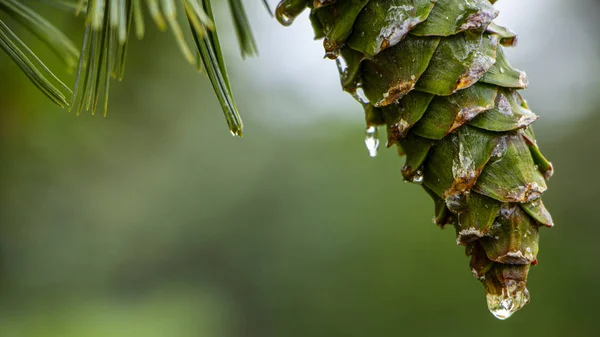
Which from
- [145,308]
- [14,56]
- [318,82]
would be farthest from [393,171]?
[14,56]

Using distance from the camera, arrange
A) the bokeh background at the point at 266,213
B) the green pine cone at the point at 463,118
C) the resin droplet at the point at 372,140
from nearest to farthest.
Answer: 1. the green pine cone at the point at 463,118
2. the resin droplet at the point at 372,140
3. the bokeh background at the point at 266,213

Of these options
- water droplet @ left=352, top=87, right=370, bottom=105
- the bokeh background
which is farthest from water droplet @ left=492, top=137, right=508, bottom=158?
the bokeh background

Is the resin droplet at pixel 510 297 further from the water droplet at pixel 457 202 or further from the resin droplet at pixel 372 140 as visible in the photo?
the resin droplet at pixel 372 140

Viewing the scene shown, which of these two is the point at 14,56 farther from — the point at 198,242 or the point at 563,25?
the point at 198,242

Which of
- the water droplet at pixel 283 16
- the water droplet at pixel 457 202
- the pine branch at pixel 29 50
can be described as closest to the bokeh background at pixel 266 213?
the pine branch at pixel 29 50

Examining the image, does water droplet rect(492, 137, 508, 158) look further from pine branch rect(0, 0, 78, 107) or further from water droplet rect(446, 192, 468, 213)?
pine branch rect(0, 0, 78, 107)
